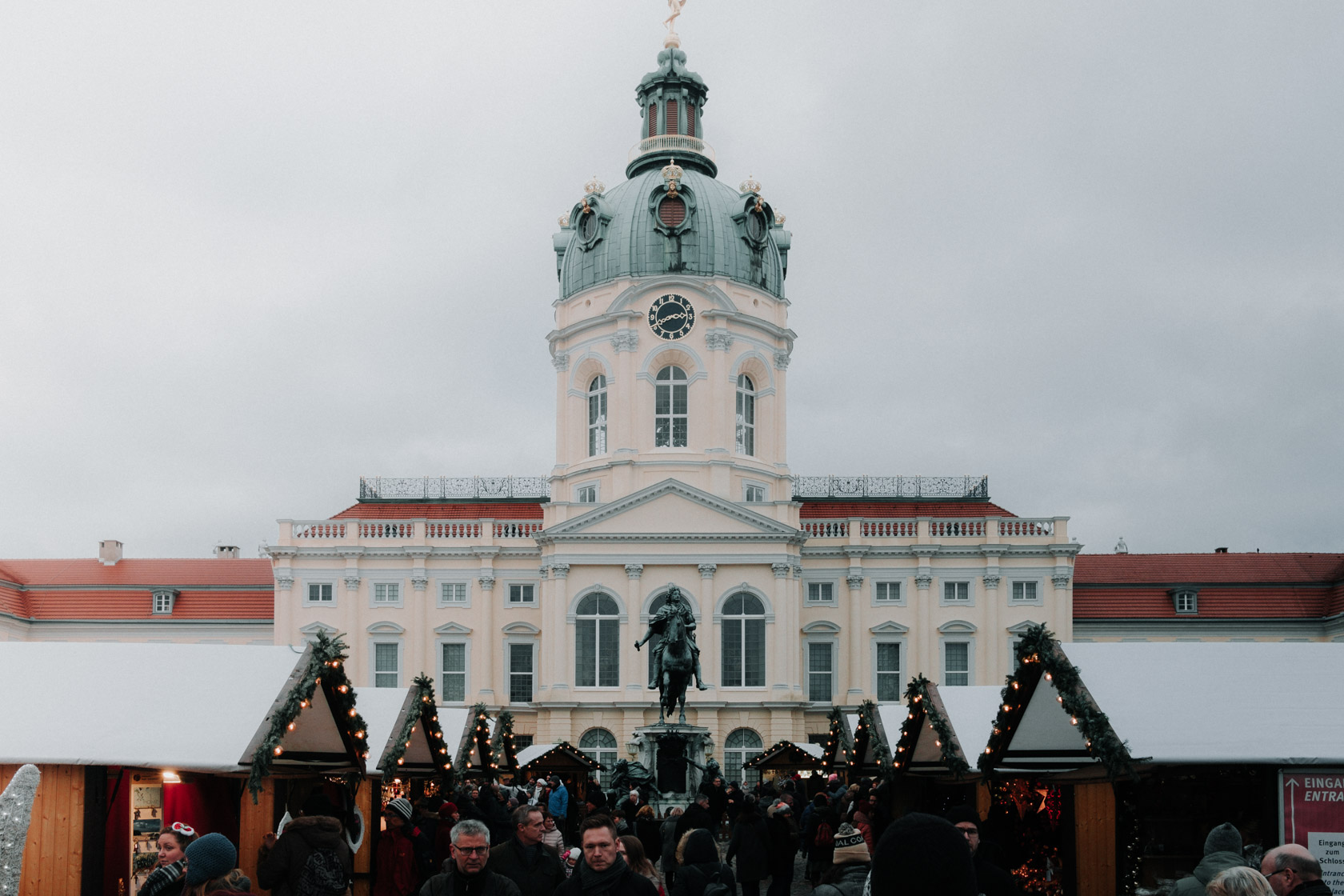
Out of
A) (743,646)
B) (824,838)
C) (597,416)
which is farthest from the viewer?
(597,416)

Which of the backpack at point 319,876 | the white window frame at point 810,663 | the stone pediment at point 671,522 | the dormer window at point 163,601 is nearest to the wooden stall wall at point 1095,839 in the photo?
the backpack at point 319,876

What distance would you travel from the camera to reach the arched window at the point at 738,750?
1889 inches

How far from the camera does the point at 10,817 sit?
9.26 m

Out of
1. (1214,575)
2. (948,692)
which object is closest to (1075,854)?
(948,692)

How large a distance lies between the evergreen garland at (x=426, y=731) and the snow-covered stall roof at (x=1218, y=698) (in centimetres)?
847

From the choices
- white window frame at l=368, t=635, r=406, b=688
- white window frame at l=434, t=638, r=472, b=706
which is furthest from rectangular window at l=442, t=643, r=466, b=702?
white window frame at l=368, t=635, r=406, b=688

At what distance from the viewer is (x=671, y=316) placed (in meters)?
51.6

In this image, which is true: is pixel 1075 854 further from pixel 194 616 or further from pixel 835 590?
pixel 194 616

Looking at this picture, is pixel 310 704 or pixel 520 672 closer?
pixel 310 704

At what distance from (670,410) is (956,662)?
13901 millimetres

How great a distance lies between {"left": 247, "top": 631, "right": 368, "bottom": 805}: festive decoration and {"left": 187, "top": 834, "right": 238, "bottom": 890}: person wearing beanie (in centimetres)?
664

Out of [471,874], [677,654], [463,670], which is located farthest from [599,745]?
[471,874]

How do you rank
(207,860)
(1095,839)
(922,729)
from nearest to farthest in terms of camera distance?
(207,860), (1095,839), (922,729)

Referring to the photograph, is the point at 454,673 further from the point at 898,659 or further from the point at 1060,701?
the point at 1060,701
